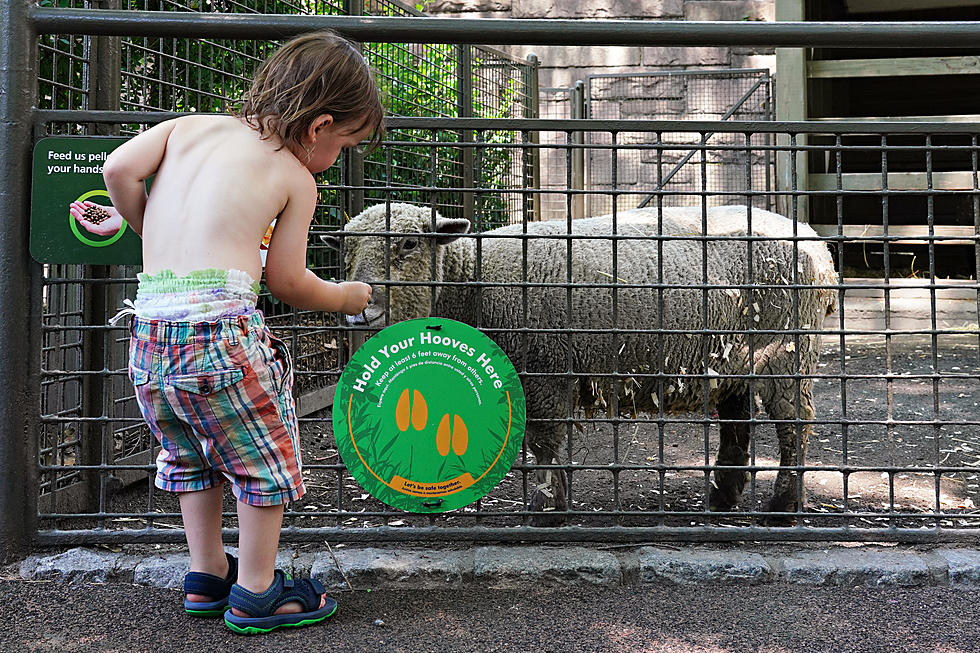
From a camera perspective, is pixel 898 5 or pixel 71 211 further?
pixel 898 5

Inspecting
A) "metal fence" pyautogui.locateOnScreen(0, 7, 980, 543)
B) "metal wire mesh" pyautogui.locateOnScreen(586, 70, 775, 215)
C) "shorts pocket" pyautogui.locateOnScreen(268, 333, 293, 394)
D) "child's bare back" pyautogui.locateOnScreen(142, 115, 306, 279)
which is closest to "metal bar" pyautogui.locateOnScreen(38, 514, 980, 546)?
"metal fence" pyautogui.locateOnScreen(0, 7, 980, 543)

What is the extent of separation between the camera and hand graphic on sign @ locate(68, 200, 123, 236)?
9.05ft

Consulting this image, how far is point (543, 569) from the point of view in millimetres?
2730

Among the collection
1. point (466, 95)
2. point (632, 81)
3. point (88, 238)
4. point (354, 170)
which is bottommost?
point (88, 238)

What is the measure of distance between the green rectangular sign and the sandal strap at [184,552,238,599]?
1047 mm

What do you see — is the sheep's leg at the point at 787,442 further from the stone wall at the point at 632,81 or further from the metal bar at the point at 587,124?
the stone wall at the point at 632,81

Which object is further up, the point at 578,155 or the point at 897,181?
the point at 578,155

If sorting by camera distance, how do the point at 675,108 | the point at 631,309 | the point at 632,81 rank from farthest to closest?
the point at 632,81, the point at 675,108, the point at 631,309

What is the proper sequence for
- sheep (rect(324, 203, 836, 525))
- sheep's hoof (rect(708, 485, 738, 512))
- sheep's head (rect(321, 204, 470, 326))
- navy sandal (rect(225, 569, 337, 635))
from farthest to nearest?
sheep's hoof (rect(708, 485, 738, 512)), sheep (rect(324, 203, 836, 525)), sheep's head (rect(321, 204, 470, 326)), navy sandal (rect(225, 569, 337, 635))

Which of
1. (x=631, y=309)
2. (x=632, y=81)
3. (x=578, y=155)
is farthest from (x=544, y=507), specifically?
(x=632, y=81)

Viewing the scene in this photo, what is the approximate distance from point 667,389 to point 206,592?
2297 millimetres

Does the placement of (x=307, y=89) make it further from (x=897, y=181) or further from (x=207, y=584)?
(x=897, y=181)

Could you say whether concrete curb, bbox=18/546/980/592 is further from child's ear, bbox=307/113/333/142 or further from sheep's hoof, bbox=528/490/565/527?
child's ear, bbox=307/113/333/142

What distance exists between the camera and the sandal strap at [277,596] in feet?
7.41
